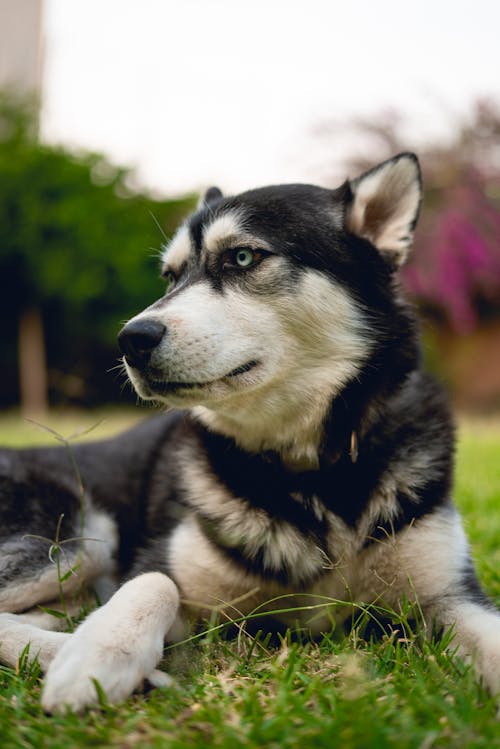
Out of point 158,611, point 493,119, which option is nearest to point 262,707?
point 158,611

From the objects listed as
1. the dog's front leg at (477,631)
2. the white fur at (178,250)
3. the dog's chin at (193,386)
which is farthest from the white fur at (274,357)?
the dog's front leg at (477,631)

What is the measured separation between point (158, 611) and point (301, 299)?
1.18m

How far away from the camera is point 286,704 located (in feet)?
5.28

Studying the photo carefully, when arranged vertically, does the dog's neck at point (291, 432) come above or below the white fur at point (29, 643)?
above

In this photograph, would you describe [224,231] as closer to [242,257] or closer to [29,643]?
[242,257]

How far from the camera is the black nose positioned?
7.41ft

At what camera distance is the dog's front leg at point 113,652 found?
66.2 inches

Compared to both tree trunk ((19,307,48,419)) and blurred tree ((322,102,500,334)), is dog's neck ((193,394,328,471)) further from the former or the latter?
tree trunk ((19,307,48,419))

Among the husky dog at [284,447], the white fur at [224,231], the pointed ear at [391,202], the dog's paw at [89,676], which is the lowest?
the dog's paw at [89,676]

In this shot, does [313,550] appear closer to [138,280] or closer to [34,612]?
[34,612]

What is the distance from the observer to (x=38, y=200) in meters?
13.3

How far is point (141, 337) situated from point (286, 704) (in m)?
1.19

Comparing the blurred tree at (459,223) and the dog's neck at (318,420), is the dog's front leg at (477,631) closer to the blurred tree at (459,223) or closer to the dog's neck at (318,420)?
the dog's neck at (318,420)

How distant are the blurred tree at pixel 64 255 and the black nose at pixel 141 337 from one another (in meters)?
11.2
